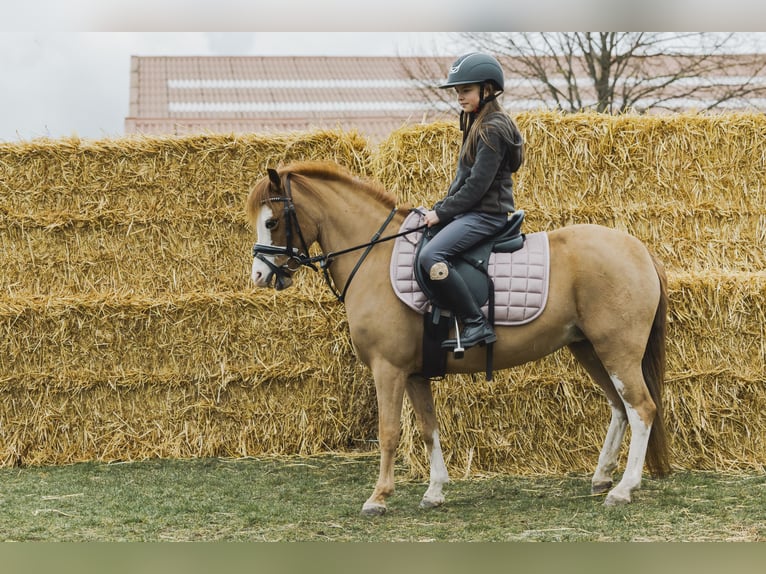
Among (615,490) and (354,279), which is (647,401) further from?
(354,279)

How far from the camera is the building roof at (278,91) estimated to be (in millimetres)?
17656

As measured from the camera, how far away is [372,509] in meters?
4.88

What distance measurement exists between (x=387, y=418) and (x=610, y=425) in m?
1.50

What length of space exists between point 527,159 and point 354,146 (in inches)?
55.9

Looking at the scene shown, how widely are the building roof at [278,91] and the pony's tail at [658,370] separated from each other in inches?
453

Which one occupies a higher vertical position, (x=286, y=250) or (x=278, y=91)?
(x=278, y=91)

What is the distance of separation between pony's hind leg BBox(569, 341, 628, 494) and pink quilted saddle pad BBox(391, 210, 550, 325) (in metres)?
0.66

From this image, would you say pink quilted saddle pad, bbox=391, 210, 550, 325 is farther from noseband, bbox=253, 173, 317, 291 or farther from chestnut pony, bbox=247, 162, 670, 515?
noseband, bbox=253, 173, 317, 291

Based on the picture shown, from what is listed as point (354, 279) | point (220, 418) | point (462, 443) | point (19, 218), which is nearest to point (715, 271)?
point (462, 443)

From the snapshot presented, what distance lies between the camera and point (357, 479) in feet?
20.0

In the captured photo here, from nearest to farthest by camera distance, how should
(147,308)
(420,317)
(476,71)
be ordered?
(476,71) < (420,317) < (147,308)

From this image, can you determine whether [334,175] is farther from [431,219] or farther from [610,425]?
[610,425]

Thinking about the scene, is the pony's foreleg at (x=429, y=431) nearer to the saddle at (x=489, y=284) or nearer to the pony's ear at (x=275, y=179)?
the saddle at (x=489, y=284)

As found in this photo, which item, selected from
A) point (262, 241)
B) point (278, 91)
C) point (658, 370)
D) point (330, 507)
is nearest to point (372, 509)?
point (330, 507)
